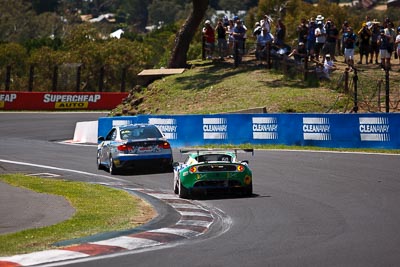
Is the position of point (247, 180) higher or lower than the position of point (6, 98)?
lower

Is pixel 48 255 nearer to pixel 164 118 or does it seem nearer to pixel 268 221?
pixel 268 221

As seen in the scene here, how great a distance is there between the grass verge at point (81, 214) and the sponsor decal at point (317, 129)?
9.95 m

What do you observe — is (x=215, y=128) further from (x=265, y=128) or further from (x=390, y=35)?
(x=390, y=35)

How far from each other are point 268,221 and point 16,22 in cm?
11102

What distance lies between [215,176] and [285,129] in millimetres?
12250

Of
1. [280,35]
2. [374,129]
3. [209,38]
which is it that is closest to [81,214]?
[374,129]

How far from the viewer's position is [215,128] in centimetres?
3133

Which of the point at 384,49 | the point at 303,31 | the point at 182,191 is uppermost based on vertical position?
the point at 303,31

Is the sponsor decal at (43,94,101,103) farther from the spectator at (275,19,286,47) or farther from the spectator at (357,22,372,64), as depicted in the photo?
the spectator at (357,22,372,64)

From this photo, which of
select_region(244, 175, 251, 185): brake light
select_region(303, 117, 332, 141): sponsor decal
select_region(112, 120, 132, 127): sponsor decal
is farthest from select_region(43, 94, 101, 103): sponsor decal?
select_region(244, 175, 251, 185): brake light

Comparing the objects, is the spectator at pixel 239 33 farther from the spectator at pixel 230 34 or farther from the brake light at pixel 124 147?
the brake light at pixel 124 147

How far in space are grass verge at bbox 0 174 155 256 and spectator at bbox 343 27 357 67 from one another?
15.7m

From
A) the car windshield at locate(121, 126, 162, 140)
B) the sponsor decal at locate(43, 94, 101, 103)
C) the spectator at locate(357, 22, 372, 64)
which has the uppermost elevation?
the spectator at locate(357, 22, 372, 64)

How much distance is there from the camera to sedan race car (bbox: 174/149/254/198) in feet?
59.0
